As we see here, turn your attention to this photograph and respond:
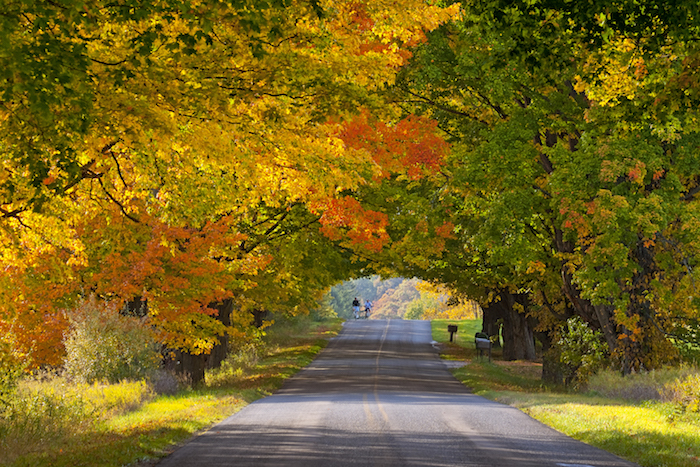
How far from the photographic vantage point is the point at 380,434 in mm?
13430

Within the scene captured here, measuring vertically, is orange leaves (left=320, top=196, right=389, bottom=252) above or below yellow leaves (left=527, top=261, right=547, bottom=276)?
above

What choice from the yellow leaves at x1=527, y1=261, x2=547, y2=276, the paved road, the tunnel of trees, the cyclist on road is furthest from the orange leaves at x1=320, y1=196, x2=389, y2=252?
the cyclist on road

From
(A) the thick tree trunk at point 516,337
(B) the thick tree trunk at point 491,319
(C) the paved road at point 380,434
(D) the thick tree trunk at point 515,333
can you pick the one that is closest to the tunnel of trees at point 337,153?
(C) the paved road at point 380,434

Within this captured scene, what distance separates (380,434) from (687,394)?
681 cm

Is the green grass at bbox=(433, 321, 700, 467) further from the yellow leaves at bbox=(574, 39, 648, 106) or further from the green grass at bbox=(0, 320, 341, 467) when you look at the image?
the green grass at bbox=(0, 320, 341, 467)

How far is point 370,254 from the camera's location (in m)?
32.3

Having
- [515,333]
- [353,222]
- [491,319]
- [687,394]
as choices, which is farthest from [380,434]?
[491,319]

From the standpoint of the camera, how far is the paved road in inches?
430

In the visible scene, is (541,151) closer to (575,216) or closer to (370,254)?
(575,216)

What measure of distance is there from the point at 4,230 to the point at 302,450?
606 centimetres

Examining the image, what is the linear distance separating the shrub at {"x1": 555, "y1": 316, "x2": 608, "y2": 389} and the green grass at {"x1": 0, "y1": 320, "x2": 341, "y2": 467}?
10.2 m

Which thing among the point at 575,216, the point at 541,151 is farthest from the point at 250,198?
the point at 541,151

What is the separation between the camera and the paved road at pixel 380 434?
10.9 metres

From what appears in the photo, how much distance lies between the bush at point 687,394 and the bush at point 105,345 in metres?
12.7
